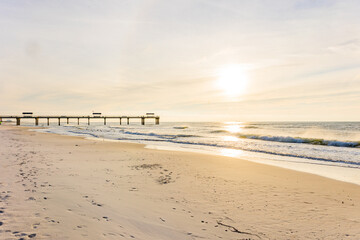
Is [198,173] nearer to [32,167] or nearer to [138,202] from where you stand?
[138,202]

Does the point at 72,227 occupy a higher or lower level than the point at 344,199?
higher

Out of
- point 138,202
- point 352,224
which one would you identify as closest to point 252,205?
point 352,224

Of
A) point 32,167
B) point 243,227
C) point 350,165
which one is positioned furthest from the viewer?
point 350,165

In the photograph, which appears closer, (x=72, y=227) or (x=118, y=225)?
(x=72, y=227)

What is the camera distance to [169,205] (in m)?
6.64

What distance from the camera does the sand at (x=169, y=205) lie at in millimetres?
4941

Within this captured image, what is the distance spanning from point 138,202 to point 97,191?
1.59m

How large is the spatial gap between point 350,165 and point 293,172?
574 cm

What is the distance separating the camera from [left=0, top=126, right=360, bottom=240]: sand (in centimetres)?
494

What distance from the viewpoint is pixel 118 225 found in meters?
5.10

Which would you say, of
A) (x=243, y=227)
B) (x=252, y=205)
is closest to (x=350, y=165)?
(x=252, y=205)

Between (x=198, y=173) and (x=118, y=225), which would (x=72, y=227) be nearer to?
(x=118, y=225)

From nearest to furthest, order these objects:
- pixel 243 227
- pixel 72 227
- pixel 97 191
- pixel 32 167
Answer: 1. pixel 72 227
2. pixel 243 227
3. pixel 97 191
4. pixel 32 167

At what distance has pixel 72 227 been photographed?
473cm
